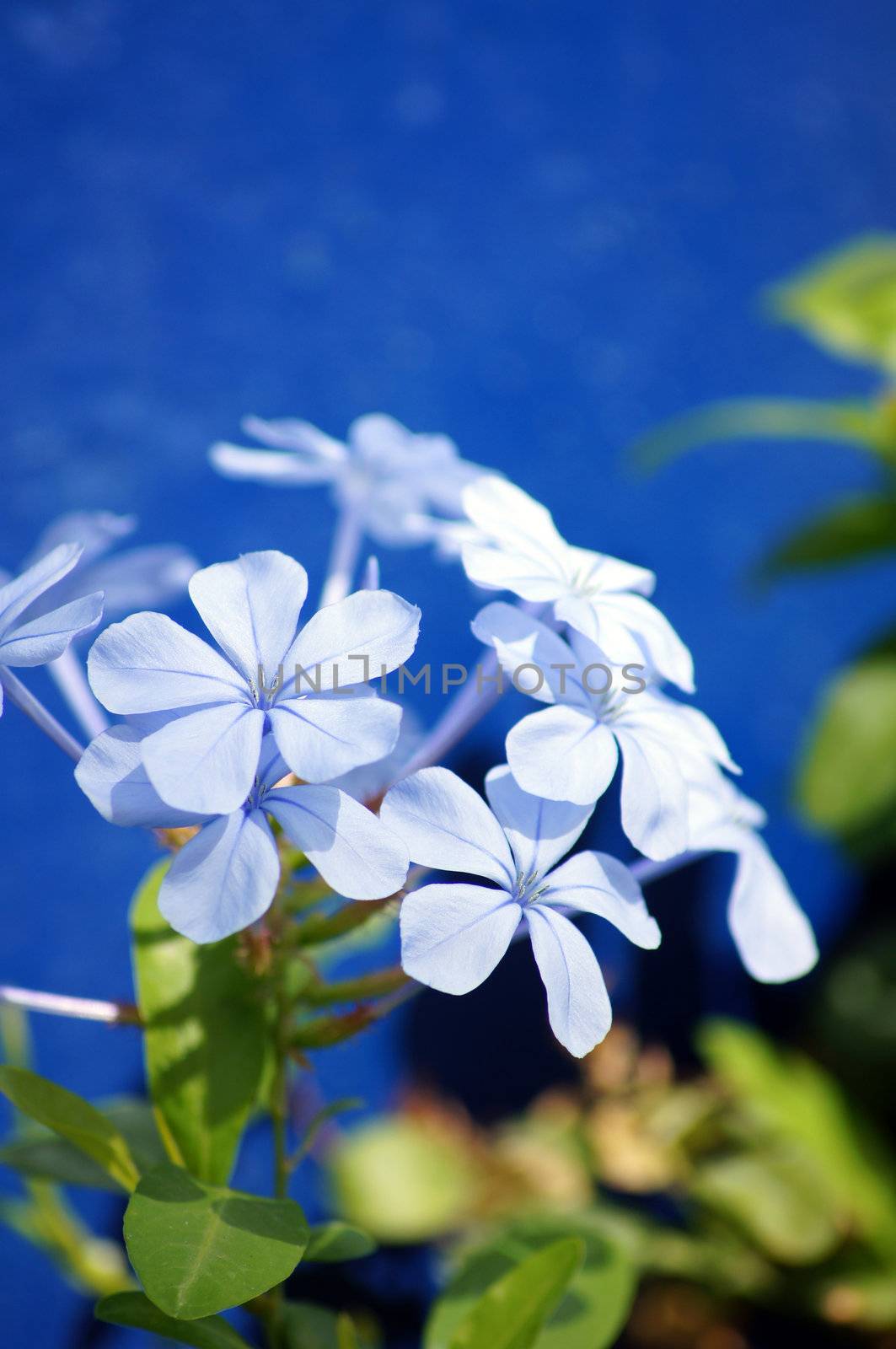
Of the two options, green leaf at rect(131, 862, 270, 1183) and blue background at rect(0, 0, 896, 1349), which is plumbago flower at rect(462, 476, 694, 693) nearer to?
green leaf at rect(131, 862, 270, 1183)

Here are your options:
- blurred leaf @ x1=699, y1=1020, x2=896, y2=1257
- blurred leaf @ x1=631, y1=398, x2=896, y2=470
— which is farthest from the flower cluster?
blurred leaf @ x1=699, y1=1020, x2=896, y2=1257

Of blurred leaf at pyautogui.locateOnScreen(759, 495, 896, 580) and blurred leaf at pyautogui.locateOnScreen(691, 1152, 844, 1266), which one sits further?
blurred leaf at pyautogui.locateOnScreen(759, 495, 896, 580)

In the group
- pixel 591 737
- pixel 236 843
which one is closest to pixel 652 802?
pixel 591 737

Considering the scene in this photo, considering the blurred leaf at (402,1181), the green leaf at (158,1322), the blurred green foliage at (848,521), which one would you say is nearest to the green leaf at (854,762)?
the blurred green foliage at (848,521)

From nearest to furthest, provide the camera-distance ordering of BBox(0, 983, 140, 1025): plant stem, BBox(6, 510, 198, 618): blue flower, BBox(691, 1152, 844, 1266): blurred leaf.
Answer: BBox(0, 983, 140, 1025): plant stem < BBox(6, 510, 198, 618): blue flower < BBox(691, 1152, 844, 1266): blurred leaf

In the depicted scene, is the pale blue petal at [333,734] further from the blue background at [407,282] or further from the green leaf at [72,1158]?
the blue background at [407,282]

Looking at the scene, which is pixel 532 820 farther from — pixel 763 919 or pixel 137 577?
pixel 137 577
